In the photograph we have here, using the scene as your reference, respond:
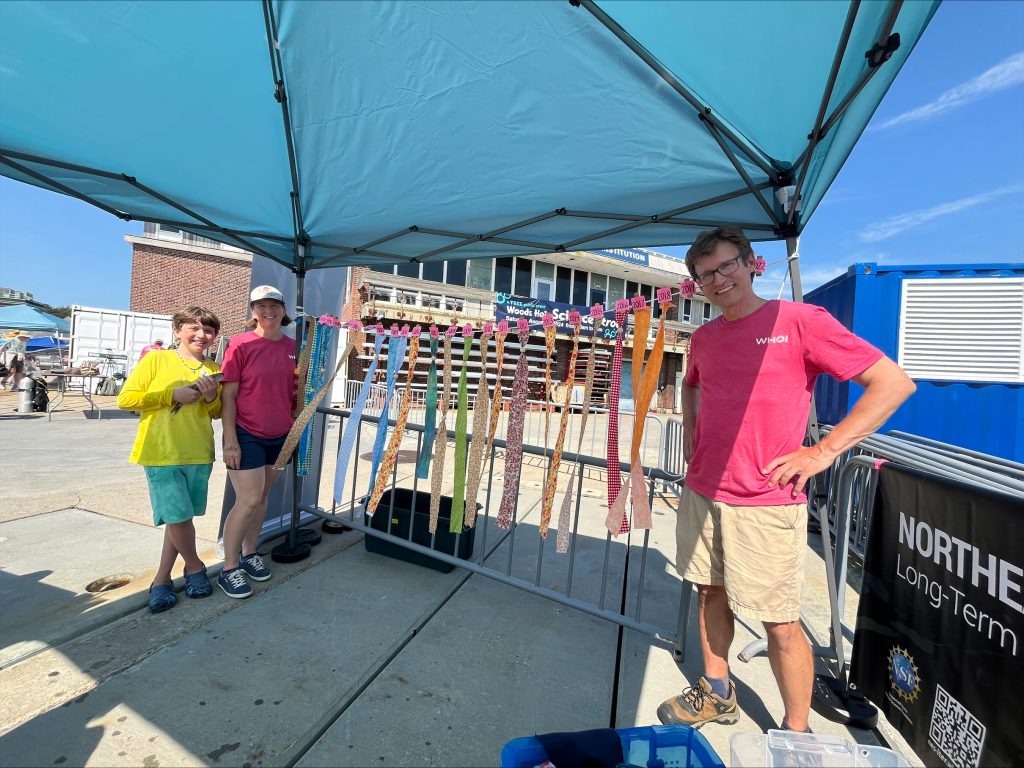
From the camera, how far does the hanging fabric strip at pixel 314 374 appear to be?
3.33 m

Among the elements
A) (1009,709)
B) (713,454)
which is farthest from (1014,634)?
(713,454)

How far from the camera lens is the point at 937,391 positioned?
14.5ft

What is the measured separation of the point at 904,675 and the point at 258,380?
3615 millimetres

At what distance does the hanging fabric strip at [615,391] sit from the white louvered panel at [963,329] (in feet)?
13.3

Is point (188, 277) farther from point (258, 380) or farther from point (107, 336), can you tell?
point (258, 380)

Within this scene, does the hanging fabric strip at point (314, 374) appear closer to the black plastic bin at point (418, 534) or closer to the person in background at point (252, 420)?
the person in background at point (252, 420)

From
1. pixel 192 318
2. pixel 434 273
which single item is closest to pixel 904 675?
pixel 192 318

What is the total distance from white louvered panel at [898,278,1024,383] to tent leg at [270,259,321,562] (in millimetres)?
5787

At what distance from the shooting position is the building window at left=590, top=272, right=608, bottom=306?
22.0 meters

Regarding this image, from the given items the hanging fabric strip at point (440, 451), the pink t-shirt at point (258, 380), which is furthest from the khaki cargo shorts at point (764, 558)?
the pink t-shirt at point (258, 380)

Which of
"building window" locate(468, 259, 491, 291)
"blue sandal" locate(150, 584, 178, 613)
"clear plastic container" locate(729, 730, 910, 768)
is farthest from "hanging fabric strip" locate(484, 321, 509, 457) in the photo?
"building window" locate(468, 259, 491, 291)

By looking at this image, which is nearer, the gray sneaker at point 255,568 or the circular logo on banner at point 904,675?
the circular logo on banner at point 904,675

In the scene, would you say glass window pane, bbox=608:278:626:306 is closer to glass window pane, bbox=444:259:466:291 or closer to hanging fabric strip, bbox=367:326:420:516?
glass window pane, bbox=444:259:466:291

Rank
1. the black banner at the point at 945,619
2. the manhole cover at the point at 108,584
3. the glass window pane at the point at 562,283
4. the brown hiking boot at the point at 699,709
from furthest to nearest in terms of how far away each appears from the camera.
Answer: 1. the glass window pane at the point at 562,283
2. the manhole cover at the point at 108,584
3. the brown hiking boot at the point at 699,709
4. the black banner at the point at 945,619
